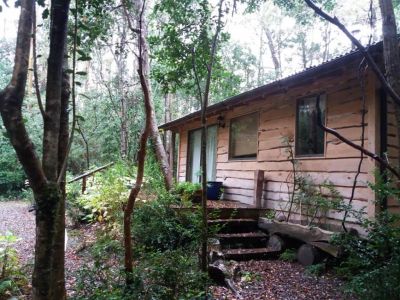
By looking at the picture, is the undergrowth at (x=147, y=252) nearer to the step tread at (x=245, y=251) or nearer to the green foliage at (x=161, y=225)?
the green foliage at (x=161, y=225)

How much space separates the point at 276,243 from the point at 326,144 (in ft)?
6.13

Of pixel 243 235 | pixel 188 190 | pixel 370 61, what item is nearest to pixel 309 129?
pixel 243 235

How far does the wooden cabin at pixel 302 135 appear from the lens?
195 inches

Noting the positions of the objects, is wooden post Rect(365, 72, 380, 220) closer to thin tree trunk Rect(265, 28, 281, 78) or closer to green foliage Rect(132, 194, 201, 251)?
green foliage Rect(132, 194, 201, 251)

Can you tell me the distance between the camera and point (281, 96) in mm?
6883

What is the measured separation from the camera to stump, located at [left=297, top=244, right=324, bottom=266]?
4.92 meters

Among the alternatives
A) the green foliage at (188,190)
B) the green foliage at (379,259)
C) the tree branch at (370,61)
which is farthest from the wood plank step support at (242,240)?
the tree branch at (370,61)

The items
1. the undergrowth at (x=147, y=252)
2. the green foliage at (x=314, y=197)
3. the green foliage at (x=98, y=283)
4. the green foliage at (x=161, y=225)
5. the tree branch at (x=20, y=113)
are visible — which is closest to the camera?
the tree branch at (x=20, y=113)

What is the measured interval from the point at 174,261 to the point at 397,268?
202 centimetres

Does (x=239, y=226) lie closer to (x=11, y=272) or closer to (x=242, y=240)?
(x=242, y=240)

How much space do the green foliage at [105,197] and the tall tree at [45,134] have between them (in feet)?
16.6

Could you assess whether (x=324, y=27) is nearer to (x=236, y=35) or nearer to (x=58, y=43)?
(x=236, y=35)

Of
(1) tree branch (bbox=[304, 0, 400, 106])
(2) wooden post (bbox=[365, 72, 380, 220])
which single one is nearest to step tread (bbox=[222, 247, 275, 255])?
(2) wooden post (bbox=[365, 72, 380, 220])

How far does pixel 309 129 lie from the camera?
6.20 metres
